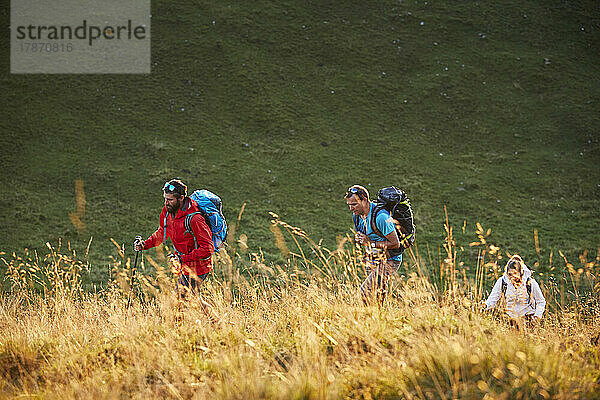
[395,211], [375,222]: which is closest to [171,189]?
[375,222]

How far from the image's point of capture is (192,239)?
20.9 ft

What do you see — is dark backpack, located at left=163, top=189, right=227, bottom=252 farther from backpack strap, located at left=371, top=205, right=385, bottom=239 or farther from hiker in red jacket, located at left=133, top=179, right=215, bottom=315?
backpack strap, located at left=371, top=205, right=385, bottom=239

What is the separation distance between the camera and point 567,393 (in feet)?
10.7

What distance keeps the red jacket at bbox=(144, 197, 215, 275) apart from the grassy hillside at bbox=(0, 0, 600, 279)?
1295cm

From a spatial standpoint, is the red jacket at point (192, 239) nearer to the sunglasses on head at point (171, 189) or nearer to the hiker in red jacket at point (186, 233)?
the hiker in red jacket at point (186, 233)

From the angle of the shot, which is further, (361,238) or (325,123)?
(325,123)

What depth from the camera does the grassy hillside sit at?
22.2m

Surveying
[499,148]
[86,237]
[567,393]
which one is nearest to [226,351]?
[567,393]

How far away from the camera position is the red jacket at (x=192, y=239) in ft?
20.3

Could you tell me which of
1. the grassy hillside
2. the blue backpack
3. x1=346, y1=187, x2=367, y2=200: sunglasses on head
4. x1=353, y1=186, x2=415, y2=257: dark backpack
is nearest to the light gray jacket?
x1=353, y1=186, x2=415, y2=257: dark backpack

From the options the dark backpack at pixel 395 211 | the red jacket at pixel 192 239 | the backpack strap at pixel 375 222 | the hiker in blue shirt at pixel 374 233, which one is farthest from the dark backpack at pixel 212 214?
the backpack strap at pixel 375 222

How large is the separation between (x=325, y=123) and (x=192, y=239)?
25.2 m

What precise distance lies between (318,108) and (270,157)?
22.1 feet

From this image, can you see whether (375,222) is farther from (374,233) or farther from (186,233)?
(186,233)
